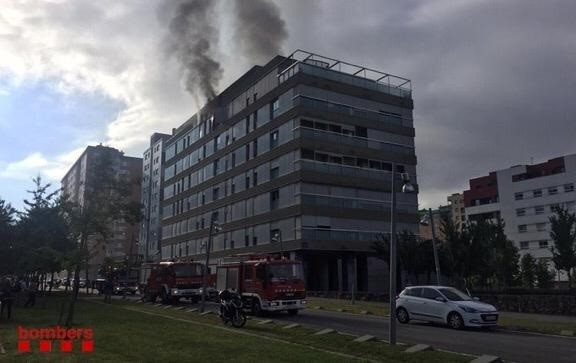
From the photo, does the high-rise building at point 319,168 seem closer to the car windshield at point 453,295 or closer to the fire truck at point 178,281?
the fire truck at point 178,281

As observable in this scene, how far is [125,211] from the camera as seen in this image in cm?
2038

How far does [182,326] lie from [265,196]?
36238 mm

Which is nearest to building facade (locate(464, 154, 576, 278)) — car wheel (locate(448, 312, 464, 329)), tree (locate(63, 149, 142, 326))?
car wheel (locate(448, 312, 464, 329))

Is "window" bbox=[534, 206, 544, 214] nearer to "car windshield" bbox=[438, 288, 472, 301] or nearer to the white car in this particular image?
the white car

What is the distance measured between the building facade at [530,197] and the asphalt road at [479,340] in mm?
70160

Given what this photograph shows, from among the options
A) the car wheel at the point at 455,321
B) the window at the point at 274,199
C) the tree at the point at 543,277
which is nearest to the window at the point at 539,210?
the tree at the point at 543,277

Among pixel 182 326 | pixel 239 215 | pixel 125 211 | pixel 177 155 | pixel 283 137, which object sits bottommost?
pixel 182 326

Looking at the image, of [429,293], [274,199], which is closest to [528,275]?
[274,199]

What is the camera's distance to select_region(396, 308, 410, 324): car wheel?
68.6 feet

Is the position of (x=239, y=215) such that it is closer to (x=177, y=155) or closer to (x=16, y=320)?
(x=177, y=155)

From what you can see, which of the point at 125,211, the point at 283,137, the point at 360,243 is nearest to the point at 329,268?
the point at 360,243

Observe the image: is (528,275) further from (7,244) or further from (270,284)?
(7,244)

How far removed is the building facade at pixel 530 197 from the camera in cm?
8438

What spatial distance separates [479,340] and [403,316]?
5.71 m
